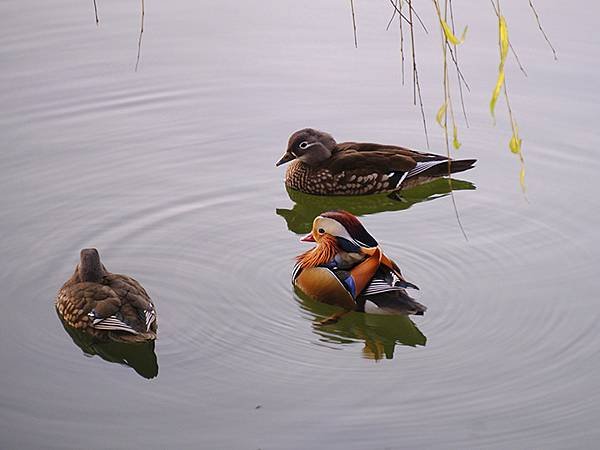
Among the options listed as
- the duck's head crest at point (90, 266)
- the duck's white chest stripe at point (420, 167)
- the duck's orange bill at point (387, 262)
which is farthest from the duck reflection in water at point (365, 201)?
the duck's head crest at point (90, 266)

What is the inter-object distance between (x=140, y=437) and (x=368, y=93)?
163 inches

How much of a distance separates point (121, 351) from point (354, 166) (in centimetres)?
247

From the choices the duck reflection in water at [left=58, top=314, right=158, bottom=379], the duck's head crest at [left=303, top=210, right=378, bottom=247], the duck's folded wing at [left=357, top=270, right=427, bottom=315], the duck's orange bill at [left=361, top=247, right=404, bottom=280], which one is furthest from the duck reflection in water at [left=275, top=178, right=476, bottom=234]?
the duck reflection in water at [left=58, top=314, right=158, bottom=379]

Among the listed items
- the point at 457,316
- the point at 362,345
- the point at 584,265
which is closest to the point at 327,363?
the point at 362,345

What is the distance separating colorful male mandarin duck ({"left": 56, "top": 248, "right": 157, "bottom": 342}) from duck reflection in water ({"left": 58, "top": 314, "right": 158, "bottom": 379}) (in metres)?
0.04

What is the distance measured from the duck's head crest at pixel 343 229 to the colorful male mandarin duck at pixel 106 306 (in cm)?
103

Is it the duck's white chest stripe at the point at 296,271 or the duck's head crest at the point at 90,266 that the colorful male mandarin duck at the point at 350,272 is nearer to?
the duck's white chest stripe at the point at 296,271

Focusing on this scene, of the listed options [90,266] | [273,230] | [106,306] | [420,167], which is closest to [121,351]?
[106,306]

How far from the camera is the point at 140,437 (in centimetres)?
504

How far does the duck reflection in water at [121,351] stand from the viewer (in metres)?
5.59

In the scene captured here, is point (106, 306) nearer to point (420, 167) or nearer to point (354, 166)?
point (354, 166)

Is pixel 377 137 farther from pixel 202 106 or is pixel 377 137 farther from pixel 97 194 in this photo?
pixel 97 194

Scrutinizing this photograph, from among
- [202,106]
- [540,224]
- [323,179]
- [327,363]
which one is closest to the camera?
[327,363]

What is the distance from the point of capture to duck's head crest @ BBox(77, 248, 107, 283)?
5918 millimetres
